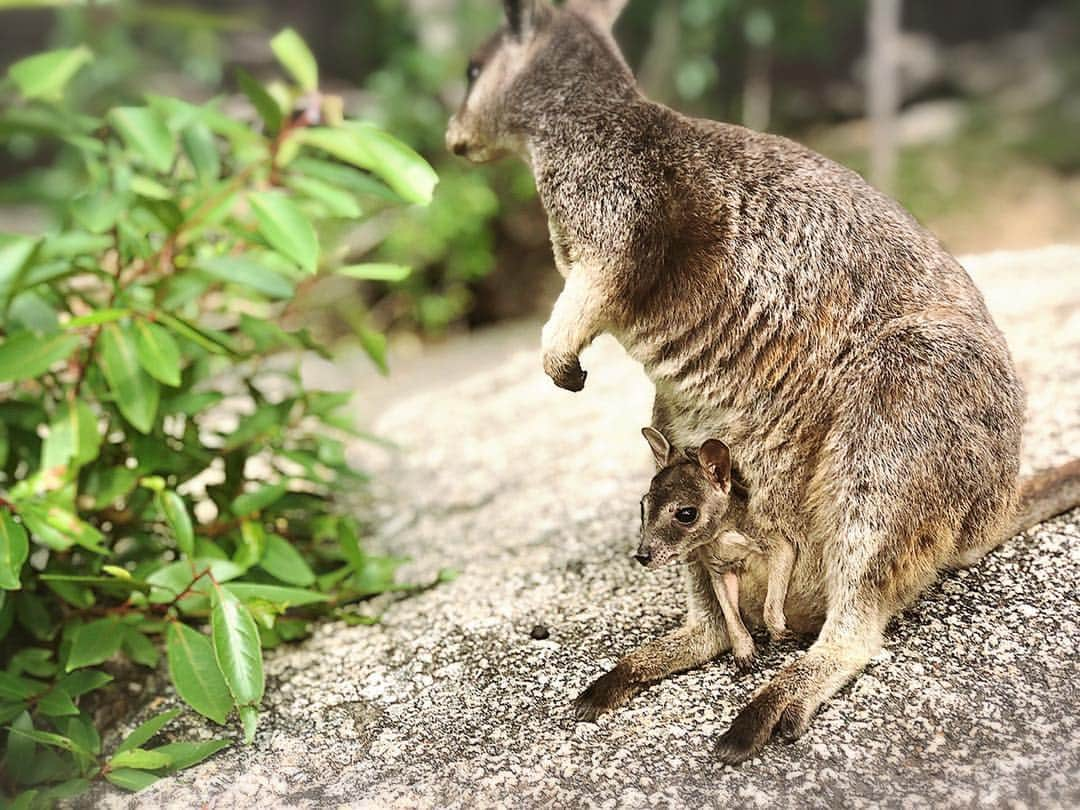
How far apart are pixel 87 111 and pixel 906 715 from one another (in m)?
7.32

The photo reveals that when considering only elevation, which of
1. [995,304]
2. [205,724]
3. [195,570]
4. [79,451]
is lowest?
[205,724]

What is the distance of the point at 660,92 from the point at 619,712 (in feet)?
22.0

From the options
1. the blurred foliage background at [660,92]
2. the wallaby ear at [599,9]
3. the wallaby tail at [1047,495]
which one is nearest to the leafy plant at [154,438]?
the wallaby ear at [599,9]

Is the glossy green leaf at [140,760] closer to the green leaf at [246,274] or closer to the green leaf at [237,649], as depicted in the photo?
the green leaf at [237,649]

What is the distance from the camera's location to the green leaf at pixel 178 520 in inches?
120

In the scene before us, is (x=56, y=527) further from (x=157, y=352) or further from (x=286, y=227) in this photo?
(x=286, y=227)

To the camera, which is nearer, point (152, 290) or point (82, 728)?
point (82, 728)

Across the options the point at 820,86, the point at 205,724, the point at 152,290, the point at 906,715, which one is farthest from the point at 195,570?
the point at 820,86

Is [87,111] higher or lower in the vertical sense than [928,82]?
lower

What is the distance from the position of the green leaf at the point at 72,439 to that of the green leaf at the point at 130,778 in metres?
0.93

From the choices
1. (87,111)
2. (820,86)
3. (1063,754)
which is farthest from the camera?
(820,86)

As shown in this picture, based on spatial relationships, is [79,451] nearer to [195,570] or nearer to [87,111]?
[195,570]

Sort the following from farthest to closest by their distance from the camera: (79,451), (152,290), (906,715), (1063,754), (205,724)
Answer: (152,290)
(79,451)
(205,724)
(906,715)
(1063,754)

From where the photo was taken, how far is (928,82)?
1117 centimetres
